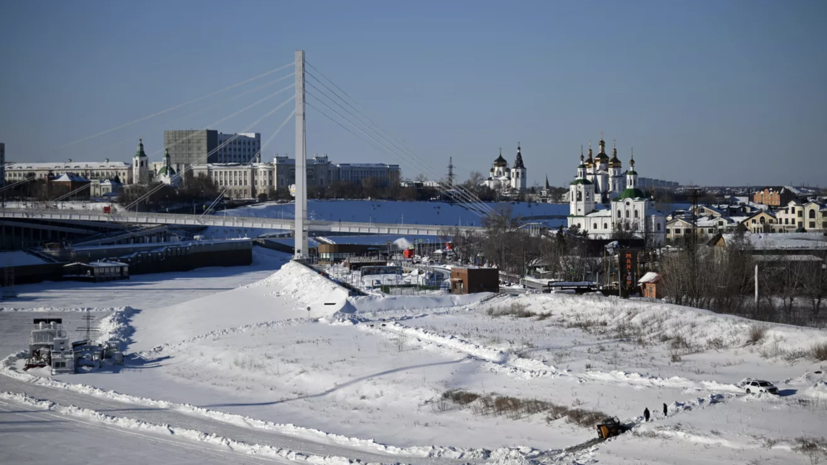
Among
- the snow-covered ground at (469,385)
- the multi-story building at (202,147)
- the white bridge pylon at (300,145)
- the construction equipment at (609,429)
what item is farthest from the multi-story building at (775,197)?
the construction equipment at (609,429)

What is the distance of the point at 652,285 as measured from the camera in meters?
28.2

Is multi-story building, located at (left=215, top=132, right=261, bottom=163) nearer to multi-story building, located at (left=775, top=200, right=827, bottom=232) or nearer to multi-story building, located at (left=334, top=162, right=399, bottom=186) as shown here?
multi-story building, located at (left=334, top=162, right=399, bottom=186)

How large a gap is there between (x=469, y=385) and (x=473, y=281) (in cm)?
1470

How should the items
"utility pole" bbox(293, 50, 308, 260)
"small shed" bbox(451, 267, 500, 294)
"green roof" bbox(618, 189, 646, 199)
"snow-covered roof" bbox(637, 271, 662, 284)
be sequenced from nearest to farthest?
"snow-covered roof" bbox(637, 271, 662, 284) < "small shed" bbox(451, 267, 500, 294) < "utility pole" bbox(293, 50, 308, 260) < "green roof" bbox(618, 189, 646, 199)

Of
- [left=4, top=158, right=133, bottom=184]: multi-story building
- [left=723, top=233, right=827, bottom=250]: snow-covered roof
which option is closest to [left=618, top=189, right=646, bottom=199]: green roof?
[left=723, top=233, right=827, bottom=250]: snow-covered roof

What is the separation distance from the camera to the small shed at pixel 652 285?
91.4 ft

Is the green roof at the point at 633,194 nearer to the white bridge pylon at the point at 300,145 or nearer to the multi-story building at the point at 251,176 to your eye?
the white bridge pylon at the point at 300,145

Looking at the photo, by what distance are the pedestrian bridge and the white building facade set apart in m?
12.4

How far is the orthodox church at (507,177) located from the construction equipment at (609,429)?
364 ft

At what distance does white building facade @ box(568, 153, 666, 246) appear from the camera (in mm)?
60656

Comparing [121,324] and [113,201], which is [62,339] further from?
[113,201]

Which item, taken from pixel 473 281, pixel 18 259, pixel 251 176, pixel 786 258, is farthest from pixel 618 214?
pixel 251 176

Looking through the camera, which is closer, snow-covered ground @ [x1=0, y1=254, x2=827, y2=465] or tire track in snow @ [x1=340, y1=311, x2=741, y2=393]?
snow-covered ground @ [x1=0, y1=254, x2=827, y2=465]

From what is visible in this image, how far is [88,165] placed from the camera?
12325 cm
